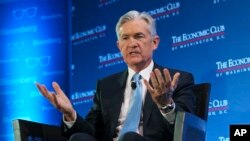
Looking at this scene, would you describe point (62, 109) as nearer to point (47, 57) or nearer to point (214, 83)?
point (214, 83)

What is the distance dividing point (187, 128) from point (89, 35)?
2.61 meters

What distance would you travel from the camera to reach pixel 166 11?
14.5 feet

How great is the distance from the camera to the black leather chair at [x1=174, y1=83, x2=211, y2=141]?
251 centimetres

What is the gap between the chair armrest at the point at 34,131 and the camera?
285 centimetres

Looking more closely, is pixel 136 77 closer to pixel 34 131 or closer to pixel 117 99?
pixel 117 99

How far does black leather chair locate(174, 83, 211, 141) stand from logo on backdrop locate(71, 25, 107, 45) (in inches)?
81.6

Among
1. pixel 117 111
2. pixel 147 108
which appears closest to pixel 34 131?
pixel 117 111

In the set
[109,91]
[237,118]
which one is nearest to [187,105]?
[109,91]

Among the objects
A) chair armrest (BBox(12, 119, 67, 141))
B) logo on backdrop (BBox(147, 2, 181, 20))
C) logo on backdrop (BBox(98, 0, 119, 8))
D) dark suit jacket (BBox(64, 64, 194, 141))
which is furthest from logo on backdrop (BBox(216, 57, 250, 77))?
chair armrest (BBox(12, 119, 67, 141))

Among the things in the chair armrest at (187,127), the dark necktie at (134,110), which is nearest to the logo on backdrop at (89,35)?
the dark necktie at (134,110)

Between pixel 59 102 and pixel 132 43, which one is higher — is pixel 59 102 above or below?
below

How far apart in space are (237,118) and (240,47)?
53 centimetres

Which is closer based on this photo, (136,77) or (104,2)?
(136,77)

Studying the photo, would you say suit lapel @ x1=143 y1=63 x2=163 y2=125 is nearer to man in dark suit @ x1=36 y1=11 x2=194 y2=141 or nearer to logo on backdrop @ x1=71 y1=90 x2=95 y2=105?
man in dark suit @ x1=36 y1=11 x2=194 y2=141
